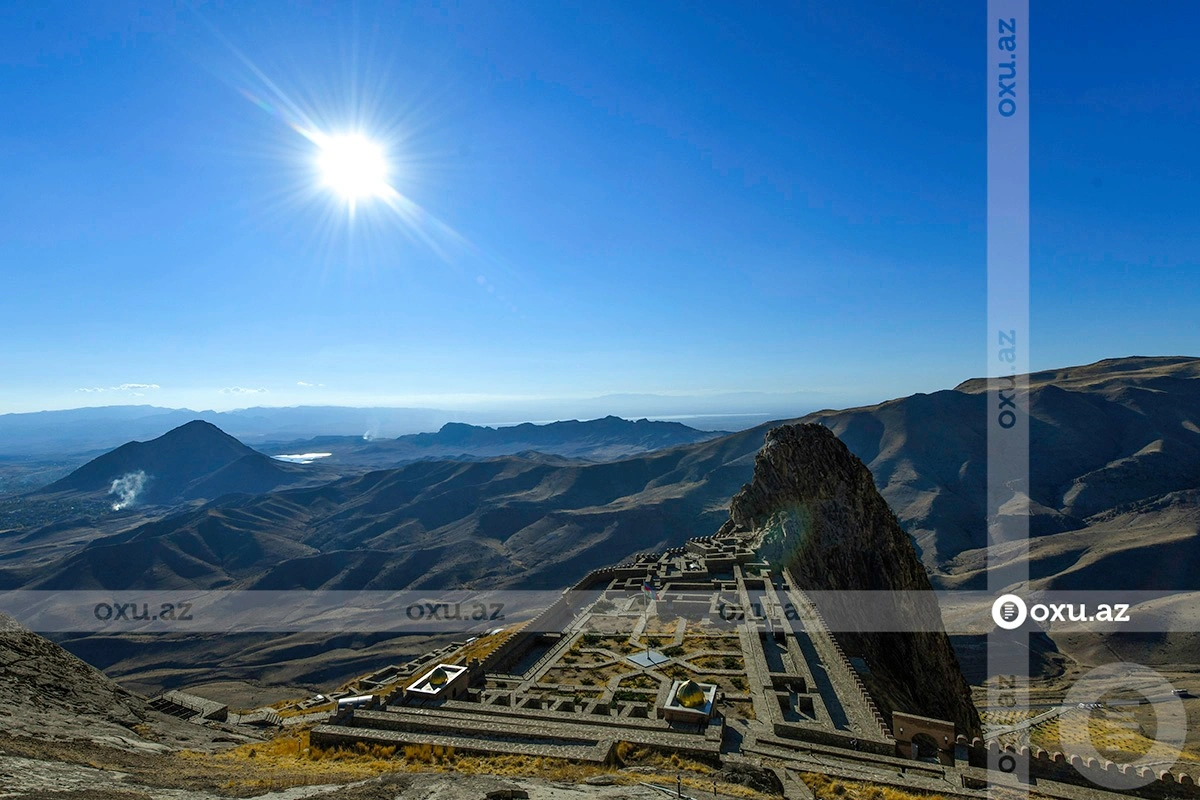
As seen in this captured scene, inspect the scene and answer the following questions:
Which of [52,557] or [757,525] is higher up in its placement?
[757,525]

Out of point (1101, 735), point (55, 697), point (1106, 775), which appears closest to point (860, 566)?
point (1101, 735)

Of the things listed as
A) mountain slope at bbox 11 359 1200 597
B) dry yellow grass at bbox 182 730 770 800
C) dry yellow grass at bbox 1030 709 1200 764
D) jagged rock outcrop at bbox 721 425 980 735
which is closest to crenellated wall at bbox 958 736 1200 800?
jagged rock outcrop at bbox 721 425 980 735

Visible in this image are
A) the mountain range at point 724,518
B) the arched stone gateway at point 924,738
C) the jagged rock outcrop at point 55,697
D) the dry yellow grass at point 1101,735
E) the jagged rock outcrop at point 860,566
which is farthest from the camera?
the mountain range at point 724,518

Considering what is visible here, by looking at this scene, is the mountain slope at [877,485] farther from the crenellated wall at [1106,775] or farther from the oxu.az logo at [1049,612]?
the crenellated wall at [1106,775]

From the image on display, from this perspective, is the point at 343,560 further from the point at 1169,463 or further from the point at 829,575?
the point at 1169,463

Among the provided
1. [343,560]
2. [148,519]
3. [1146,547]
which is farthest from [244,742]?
[148,519]

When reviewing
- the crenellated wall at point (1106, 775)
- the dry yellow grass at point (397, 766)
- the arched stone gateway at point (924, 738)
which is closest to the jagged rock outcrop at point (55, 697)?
the dry yellow grass at point (397, 766)
